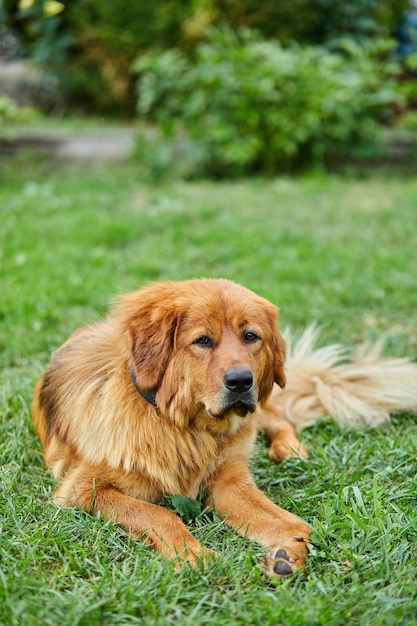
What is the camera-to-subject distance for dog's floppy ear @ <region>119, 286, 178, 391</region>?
293 centimetres

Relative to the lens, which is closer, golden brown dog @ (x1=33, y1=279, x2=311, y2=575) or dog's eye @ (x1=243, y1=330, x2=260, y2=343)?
golden brown dog @ (x1=33, y1=279, x2=311, y2=575)

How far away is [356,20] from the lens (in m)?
10.8

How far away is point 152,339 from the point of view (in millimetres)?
2943

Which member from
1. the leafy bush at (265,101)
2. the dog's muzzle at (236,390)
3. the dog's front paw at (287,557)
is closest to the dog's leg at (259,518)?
the dog's front paw at (287,557)

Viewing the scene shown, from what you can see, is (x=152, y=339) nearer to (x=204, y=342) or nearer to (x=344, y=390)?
(x=204, y=342)

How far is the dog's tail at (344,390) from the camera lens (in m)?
3.99

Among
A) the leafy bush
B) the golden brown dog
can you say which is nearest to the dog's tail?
the golden brown dog

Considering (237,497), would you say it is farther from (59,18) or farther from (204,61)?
(59,18)

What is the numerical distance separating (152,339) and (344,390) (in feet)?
5.16

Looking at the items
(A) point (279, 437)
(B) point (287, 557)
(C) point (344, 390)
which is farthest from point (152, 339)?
(C) point (344, 390)

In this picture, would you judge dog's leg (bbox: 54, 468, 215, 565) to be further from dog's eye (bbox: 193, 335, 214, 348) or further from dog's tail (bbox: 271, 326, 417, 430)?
dog's tail (bbox: 271, 326, 417, 430)

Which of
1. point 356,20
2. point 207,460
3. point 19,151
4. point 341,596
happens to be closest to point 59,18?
point 19,151

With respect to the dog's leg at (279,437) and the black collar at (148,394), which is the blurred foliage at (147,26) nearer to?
the dog's leg at (279,437)

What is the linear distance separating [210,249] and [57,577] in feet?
14.4
